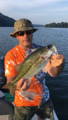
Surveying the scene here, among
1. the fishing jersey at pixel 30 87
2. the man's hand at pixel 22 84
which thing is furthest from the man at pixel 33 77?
the man's hand at pixel 22 84

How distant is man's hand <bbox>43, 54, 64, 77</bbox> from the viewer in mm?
4680

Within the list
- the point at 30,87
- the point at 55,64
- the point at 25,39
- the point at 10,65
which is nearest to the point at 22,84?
the point at 30,87

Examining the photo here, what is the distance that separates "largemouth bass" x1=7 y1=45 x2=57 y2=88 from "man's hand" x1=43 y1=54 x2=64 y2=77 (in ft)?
0.41

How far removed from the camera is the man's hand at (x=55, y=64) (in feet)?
15.4

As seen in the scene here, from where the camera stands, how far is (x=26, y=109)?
17.0 ft

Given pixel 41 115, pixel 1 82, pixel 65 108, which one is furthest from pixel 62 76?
pixel 41 115

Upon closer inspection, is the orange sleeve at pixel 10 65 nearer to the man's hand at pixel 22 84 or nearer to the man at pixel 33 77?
the man at pixel 33 77

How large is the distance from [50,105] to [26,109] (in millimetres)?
459

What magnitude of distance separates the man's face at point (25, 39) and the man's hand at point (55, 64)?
21.9 inches

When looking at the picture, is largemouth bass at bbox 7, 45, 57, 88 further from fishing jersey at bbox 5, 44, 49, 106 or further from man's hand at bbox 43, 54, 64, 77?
fishing jersey at bbox 5, 44, 49, 106

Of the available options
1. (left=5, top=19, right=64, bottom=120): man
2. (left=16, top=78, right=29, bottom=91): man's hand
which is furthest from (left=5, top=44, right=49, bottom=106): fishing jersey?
(left=16, top=78, right=29, bottom=91): man's hand

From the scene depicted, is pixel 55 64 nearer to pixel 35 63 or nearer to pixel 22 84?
pixel 35 63

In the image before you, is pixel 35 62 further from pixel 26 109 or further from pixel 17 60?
pixel 26 109

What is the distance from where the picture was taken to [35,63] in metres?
4.66
